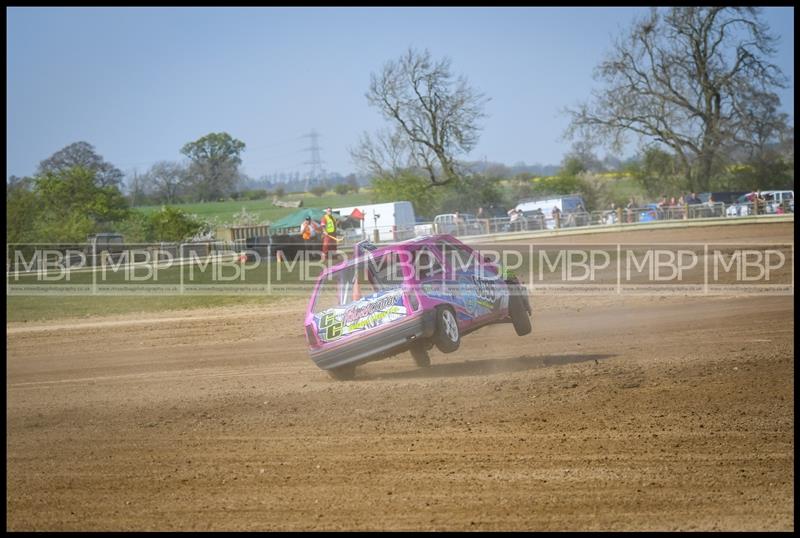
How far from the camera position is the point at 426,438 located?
7738mm

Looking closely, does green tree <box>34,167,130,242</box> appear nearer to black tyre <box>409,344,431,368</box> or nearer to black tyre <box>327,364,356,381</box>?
black tyre <box>409,344,431,368</box>

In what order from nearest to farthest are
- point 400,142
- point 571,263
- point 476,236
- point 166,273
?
point 571,263
point 166,273
point 476,236
point 400,142

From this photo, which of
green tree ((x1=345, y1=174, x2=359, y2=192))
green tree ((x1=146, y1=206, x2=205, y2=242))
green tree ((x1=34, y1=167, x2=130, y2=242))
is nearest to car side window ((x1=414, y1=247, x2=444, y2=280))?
green tree ((x1=146, y1=206, x2=205, y2=242))

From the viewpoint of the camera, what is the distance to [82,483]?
683 centimetres

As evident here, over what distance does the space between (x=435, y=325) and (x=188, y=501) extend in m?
4.89

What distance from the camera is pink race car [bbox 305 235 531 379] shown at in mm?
10555

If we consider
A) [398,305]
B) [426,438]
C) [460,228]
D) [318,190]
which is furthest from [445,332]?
[318,190]

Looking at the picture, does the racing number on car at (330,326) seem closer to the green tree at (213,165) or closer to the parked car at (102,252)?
the parked car at (102,252)

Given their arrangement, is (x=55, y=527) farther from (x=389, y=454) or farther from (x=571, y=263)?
(x=571, y=263)

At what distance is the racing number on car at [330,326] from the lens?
1075 centimetres

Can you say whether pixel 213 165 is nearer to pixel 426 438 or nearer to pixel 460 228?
pixel 460 228

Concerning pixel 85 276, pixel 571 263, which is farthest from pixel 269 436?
pixel 85 276

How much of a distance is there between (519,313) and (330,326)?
3.50 meters

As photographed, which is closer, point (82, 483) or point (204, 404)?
point (82, 483)
